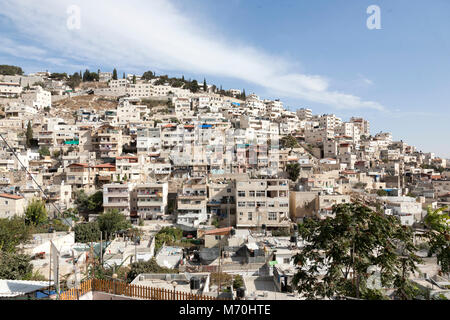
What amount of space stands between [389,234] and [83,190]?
2735 cm

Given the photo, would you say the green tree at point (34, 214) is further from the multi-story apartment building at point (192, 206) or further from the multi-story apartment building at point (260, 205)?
the multi-story apartment building at point (260, 205)

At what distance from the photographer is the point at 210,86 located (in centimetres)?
7712

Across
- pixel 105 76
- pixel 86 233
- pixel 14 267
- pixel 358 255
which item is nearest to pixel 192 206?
pixel 86 233

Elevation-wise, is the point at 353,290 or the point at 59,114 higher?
the point at 59,114

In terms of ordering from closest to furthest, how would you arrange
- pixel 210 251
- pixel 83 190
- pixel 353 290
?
1. pixel 353 290
2. pixel 210 251
3. pixel 83 190

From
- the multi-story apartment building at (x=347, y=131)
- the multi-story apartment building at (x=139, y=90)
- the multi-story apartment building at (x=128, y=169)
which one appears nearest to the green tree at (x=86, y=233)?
the multi-story apartment building at (x=128, y=169)

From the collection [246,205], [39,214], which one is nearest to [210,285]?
[246,205]

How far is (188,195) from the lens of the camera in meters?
22.9

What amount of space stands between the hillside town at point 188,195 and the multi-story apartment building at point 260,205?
77 mm

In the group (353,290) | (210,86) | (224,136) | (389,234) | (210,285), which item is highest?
(210,86)

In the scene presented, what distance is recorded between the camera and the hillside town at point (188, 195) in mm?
9883

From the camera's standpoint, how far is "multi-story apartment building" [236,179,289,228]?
2147 centimetres

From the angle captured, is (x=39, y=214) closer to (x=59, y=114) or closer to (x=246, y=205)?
(x=246, y=205)

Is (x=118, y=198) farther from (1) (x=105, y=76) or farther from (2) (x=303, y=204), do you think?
(1) (x=105, y=76)
